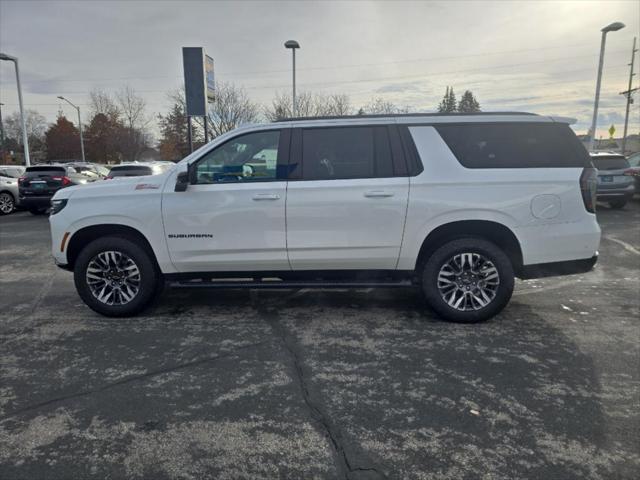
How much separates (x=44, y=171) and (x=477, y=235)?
1453 centimetres

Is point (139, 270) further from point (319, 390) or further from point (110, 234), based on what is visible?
point (319, 390)

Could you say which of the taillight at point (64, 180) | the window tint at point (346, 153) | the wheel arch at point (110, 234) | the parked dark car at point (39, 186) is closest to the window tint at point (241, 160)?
the window tint at point (346, 153)

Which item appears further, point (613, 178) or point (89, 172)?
point (89, 172)

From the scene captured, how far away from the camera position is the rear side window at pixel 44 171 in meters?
14.6

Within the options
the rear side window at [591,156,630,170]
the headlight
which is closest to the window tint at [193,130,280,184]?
the headlight

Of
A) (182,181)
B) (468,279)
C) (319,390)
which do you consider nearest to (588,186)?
(468,279)

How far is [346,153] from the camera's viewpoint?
4699mm

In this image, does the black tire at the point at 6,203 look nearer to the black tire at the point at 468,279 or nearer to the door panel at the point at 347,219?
the door panel at the point at 347,219

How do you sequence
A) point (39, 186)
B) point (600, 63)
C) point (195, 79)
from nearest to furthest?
point (195, 79) → point (39, 186) → point (600, 63)

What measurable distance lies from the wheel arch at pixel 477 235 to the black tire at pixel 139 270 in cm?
279

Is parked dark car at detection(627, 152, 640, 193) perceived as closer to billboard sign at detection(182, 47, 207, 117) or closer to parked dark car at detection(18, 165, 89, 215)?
billboard sign at detection(182, 47, 207, 117)

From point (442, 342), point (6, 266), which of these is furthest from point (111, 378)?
point (6, 266)

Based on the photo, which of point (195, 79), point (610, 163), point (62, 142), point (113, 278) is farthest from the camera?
point (62, 142)

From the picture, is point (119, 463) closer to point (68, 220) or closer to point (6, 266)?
point (68, 220)
